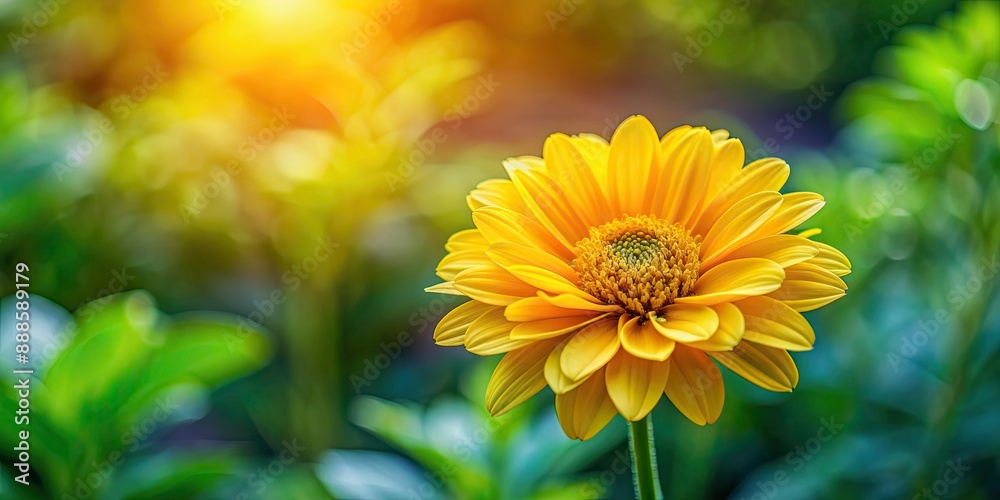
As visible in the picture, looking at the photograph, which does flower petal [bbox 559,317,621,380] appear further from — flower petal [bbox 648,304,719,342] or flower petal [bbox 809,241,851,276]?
flower petal [bbox 809,241,851,276]

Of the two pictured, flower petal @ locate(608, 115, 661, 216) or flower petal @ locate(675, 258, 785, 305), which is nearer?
flower petal @ locate(675, 258, 785, 305)

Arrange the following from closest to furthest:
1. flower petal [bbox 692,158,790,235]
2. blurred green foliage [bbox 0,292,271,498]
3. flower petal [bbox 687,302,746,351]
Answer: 1. flower petal [bbox 687,302,746,351]
2. flower petal [bbox 692,158,790,235]
3. blurred green foliage [bbox 0,292,271,498]

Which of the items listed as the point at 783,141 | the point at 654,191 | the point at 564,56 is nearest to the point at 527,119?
the point at 564,56

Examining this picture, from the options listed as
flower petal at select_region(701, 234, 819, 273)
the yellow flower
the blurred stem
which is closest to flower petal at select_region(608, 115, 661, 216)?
the yellow flower

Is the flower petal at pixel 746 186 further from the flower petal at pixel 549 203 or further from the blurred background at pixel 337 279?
the blurred background at pixel 337 279

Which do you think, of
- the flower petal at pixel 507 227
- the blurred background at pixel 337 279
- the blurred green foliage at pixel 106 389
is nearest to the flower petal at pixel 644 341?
the flower petal at pixel 507 227

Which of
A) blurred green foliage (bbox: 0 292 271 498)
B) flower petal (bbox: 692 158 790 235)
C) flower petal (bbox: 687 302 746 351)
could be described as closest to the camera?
flower petal (bbox: 687 302 746 351)

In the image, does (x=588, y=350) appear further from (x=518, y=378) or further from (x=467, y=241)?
(x=467, y=241)
